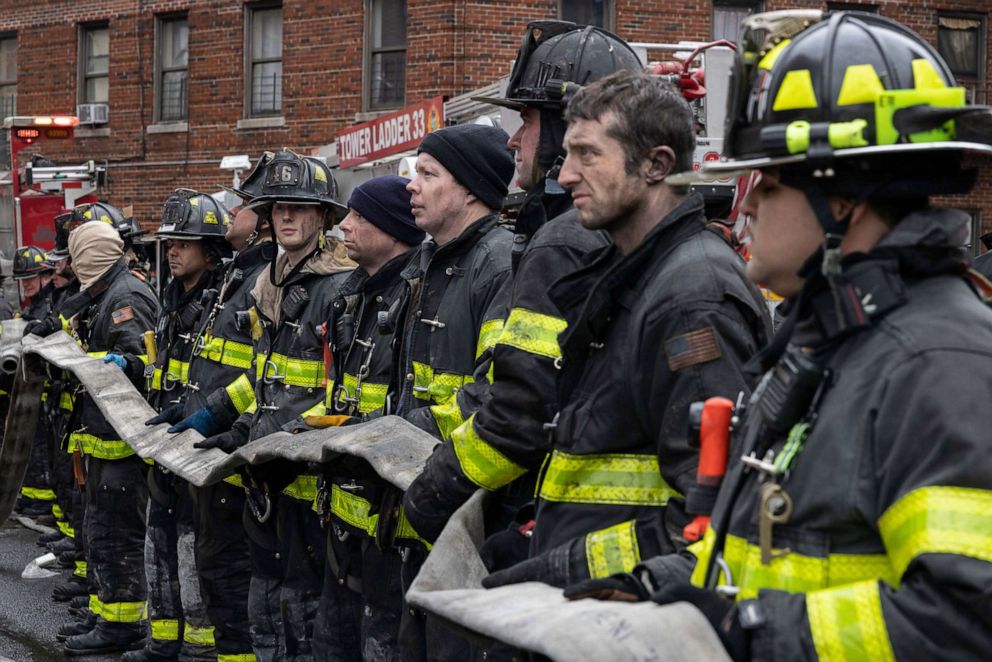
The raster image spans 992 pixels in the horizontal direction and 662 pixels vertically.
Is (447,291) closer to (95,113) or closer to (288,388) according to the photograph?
(288,388)

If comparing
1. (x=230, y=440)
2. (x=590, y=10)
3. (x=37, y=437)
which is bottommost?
(x=37, y=437)

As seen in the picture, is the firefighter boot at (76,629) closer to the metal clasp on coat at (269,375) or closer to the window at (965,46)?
the metal clasp on coat at (269,375)

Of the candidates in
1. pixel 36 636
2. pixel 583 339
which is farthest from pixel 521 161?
pixel 36 636

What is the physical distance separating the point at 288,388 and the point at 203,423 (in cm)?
75

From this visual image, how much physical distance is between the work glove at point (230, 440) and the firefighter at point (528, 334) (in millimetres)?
2868

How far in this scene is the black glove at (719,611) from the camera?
213 cm

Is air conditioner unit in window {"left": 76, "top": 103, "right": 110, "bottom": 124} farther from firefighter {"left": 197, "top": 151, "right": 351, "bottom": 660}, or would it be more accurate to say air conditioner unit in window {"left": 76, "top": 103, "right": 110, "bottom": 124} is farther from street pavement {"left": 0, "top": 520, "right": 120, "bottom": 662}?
firefighter {"left": 197, "top": 151, "right": 351, "bottom": 660}

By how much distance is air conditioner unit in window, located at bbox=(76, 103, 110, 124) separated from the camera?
23.5 metres

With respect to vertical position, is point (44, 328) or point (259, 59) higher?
point (259, 59)

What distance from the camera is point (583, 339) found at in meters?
3.26

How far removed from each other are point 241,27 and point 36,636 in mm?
14362

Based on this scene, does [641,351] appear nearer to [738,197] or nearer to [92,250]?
[738,197]

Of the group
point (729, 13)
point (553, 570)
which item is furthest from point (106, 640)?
point (729, 13)

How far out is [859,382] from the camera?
213 cm
